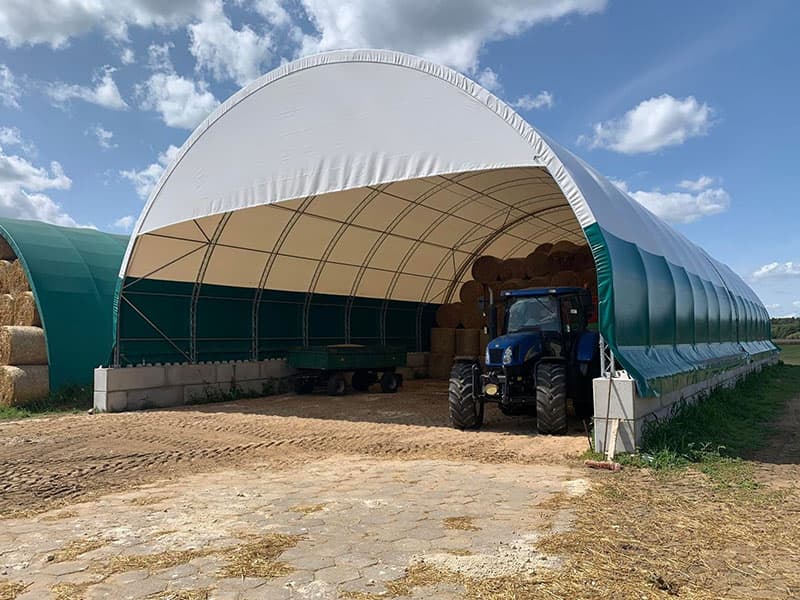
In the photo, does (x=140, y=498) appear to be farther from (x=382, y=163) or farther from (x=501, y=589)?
(x=382, y=163)

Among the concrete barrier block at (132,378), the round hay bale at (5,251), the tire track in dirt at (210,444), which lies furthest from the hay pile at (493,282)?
the round hay bale at (5,251)

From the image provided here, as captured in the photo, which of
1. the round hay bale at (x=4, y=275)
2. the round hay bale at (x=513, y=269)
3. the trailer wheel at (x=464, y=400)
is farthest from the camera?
the round hay bale at (x=513, y=269)

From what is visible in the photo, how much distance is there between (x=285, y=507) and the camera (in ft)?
20.8

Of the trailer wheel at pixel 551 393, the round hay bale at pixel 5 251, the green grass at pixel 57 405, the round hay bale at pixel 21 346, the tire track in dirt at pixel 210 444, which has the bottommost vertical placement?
the tire track in dirt at pixel 210 444

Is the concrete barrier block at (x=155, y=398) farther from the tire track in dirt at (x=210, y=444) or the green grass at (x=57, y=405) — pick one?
the green grass at (x=57, y=405)

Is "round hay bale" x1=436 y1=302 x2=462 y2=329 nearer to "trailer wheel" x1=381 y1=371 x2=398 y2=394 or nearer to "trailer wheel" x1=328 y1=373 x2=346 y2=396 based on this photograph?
"trailer wheel" x1=381 y1=371 x2=398 y2=394

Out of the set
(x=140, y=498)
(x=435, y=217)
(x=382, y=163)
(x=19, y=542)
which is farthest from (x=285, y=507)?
(x=435, y=217)

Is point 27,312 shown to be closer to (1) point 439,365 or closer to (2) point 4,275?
(2) point 4,275

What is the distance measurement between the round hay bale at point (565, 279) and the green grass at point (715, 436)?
4.93 metres

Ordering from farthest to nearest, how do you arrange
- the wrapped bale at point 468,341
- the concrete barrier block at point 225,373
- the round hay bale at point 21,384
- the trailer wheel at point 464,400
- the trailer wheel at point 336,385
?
the wrapped bale at point 468,341 → the trailer wheel at point 336,385 → the concrete barrier block at point 225,373 → the round hay bale at point 21,384 → the trailer wheel at point 464,400

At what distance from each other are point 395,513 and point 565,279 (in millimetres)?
13639

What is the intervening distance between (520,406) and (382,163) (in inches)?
185

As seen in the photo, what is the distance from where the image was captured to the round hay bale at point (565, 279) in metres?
18.5

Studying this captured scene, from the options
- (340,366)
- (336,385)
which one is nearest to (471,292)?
(340,366)
